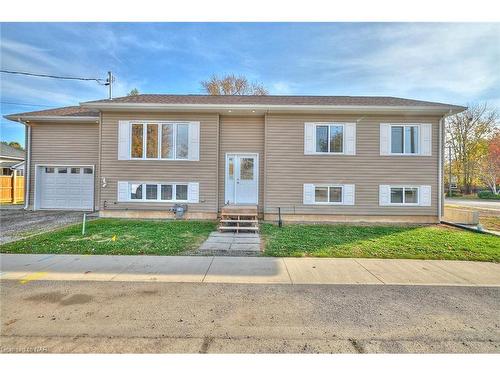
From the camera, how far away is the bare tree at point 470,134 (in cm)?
3147

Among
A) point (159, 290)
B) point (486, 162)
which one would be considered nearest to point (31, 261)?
point (159, 290)

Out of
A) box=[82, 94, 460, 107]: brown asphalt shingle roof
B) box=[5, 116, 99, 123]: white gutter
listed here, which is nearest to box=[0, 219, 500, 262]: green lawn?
box=[82, 94, 460, 107]: brown asphalt shingle roof

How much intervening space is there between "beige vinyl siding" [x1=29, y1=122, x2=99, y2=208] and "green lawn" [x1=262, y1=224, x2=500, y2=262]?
30.5ft

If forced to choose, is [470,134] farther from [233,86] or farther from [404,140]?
[404,140]

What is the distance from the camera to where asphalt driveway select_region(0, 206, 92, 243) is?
→ 7496 millimetres

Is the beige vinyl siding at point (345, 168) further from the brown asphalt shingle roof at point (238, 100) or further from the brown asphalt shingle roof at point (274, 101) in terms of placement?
the brown asphalt shingle roof at point (238, 100)

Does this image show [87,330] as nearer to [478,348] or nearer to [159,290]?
[159,290]

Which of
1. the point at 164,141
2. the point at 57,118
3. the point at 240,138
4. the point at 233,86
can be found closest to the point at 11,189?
the point at 57,118

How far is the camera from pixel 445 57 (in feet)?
25.8

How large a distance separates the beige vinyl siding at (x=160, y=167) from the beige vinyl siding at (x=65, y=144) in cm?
236

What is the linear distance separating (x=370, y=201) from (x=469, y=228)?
10.7 ft

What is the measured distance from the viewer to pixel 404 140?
33.2ft

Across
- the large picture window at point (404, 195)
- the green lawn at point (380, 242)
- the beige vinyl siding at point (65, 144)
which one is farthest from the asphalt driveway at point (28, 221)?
the large picture window at point (404, 195)

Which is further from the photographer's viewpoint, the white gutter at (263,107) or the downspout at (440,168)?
the downspout at (440,168)
